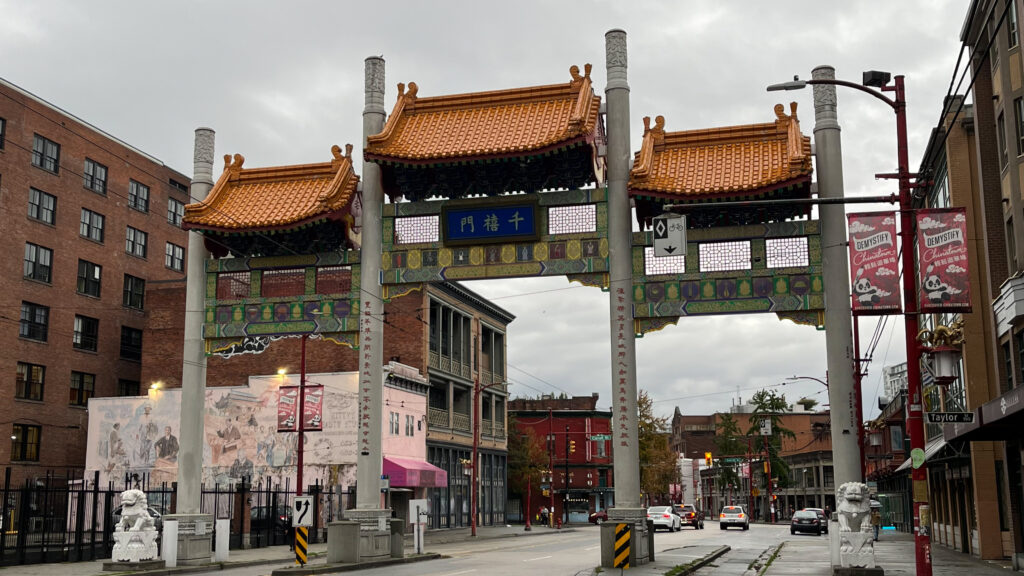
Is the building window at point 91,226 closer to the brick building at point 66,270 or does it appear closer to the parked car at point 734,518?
the brick building at point 66,270

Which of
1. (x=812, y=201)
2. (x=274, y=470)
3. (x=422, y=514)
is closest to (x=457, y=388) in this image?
(x=274, y=470)

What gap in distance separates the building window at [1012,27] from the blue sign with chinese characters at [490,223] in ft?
46.6

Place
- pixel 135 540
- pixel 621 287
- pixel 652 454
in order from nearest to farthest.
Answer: pixel 621 287 → pixel 135 540 → pixel 652 454

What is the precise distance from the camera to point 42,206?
5462 centimetres

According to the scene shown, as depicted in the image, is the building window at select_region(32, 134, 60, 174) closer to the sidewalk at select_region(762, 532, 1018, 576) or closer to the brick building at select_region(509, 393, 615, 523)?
the sidewalk at select_region(762, 532, 1018, 576)

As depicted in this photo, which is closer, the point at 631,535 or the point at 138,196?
the point at 631,535

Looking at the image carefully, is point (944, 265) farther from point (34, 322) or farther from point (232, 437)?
point (34, 322)

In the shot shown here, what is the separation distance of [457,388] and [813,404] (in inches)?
3928

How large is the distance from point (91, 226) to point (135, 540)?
3726cm

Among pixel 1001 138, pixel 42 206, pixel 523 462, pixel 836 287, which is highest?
pixel 42 206

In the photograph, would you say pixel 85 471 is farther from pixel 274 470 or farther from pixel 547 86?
pixel 547 86

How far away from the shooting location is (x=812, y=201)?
18.6 m

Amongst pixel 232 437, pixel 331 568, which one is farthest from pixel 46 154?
pixel 331 568

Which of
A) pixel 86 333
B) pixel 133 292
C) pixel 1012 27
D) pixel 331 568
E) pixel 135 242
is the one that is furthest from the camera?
pixel 135 242
